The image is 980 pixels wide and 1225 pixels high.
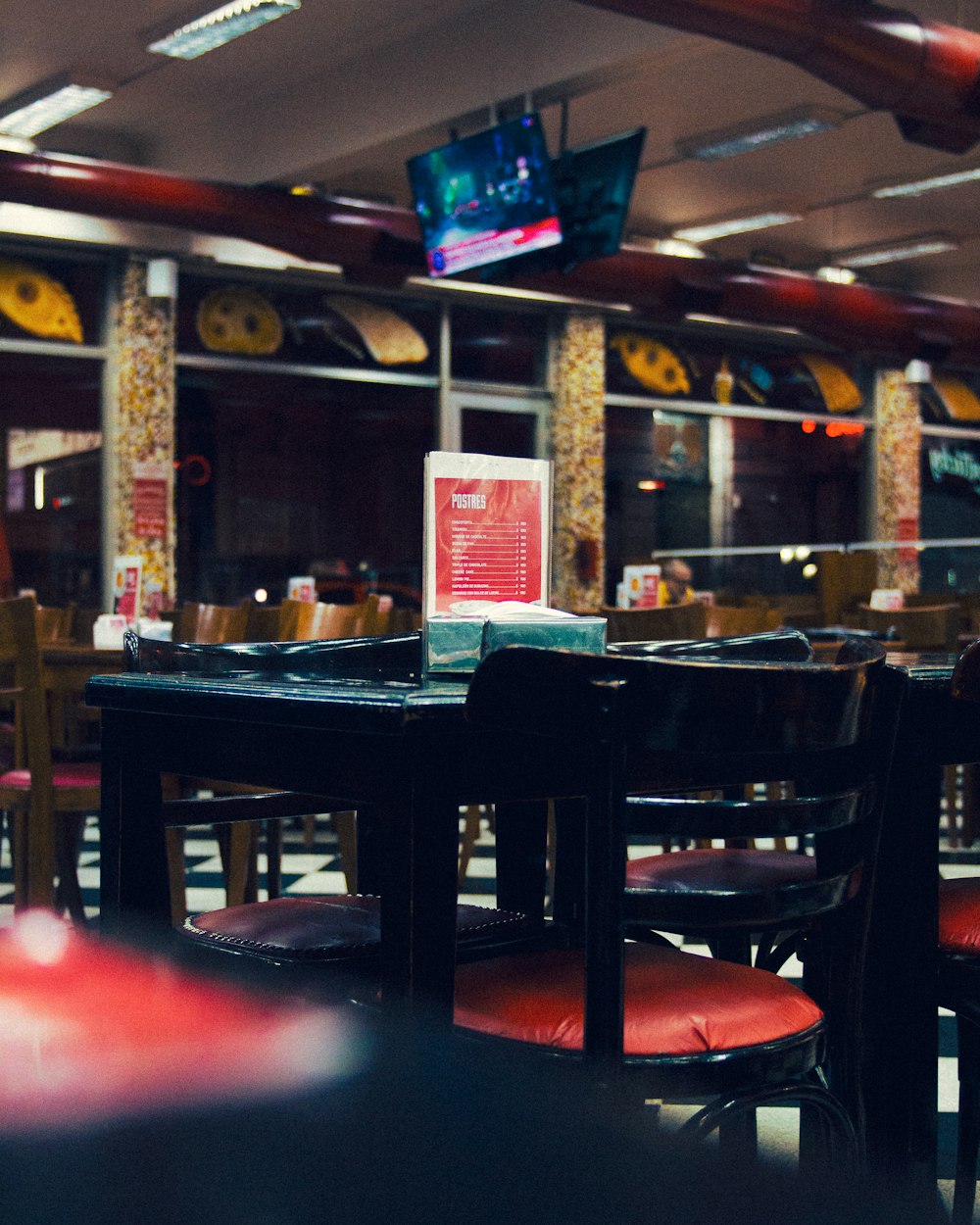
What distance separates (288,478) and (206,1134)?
9.15 metres

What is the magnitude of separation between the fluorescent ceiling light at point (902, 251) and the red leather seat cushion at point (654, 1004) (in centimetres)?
988

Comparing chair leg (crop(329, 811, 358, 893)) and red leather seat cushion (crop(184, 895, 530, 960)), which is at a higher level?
red leather seat cushion (crop(184, 895, 530, 960))

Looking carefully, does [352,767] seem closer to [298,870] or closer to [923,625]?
[298,870]

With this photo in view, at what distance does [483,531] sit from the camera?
1386mm

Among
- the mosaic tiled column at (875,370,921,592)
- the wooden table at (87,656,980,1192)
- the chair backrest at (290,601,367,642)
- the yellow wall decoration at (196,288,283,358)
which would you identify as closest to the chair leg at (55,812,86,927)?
the chair backrest at (290,601,367,642)

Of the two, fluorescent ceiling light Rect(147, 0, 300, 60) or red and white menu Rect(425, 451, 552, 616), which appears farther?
fluorescent ceiling light Rect(147, 0, 300, 60)

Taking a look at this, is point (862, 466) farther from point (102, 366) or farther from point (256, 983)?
point (256, 983)

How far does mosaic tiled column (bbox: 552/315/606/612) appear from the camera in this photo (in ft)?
33.0

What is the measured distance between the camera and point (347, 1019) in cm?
91

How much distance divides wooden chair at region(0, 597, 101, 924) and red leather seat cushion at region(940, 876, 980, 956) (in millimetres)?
1858

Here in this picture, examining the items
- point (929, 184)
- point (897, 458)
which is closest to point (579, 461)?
point (929, 184)

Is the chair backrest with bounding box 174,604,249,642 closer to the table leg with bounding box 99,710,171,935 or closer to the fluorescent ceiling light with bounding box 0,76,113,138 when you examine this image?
the table leg with bounding box 99,710,171,935

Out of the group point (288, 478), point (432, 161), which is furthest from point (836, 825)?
point (288, 478)

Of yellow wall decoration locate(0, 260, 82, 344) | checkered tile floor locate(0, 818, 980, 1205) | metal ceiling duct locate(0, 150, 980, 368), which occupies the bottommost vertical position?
checkered tile floor locate(0, 818, 980, 1205)
